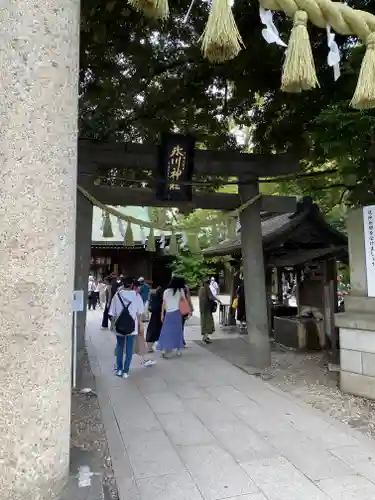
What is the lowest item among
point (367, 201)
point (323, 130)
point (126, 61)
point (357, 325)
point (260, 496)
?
point (260, 496)

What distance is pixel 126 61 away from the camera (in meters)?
7.91

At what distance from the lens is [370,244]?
234 inches

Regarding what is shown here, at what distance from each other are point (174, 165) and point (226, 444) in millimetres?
4801

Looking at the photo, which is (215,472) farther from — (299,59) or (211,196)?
(211,196)

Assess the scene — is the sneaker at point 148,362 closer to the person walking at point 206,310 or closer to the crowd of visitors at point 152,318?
the crowd of visitors at point 152,318

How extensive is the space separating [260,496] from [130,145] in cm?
595

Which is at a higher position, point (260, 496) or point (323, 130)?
point (323, 130)

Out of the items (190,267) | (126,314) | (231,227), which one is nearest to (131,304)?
(126,314)

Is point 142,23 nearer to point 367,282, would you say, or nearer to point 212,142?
point 212,142

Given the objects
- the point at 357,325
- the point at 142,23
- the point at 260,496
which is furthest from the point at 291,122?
the point at 260,496

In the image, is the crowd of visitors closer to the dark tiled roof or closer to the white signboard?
the dark tiled roof

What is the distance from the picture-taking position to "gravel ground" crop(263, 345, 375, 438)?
5172mm

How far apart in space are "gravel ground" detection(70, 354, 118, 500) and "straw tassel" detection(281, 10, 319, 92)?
3113mm

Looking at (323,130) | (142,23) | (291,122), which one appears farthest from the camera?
(291,122)
